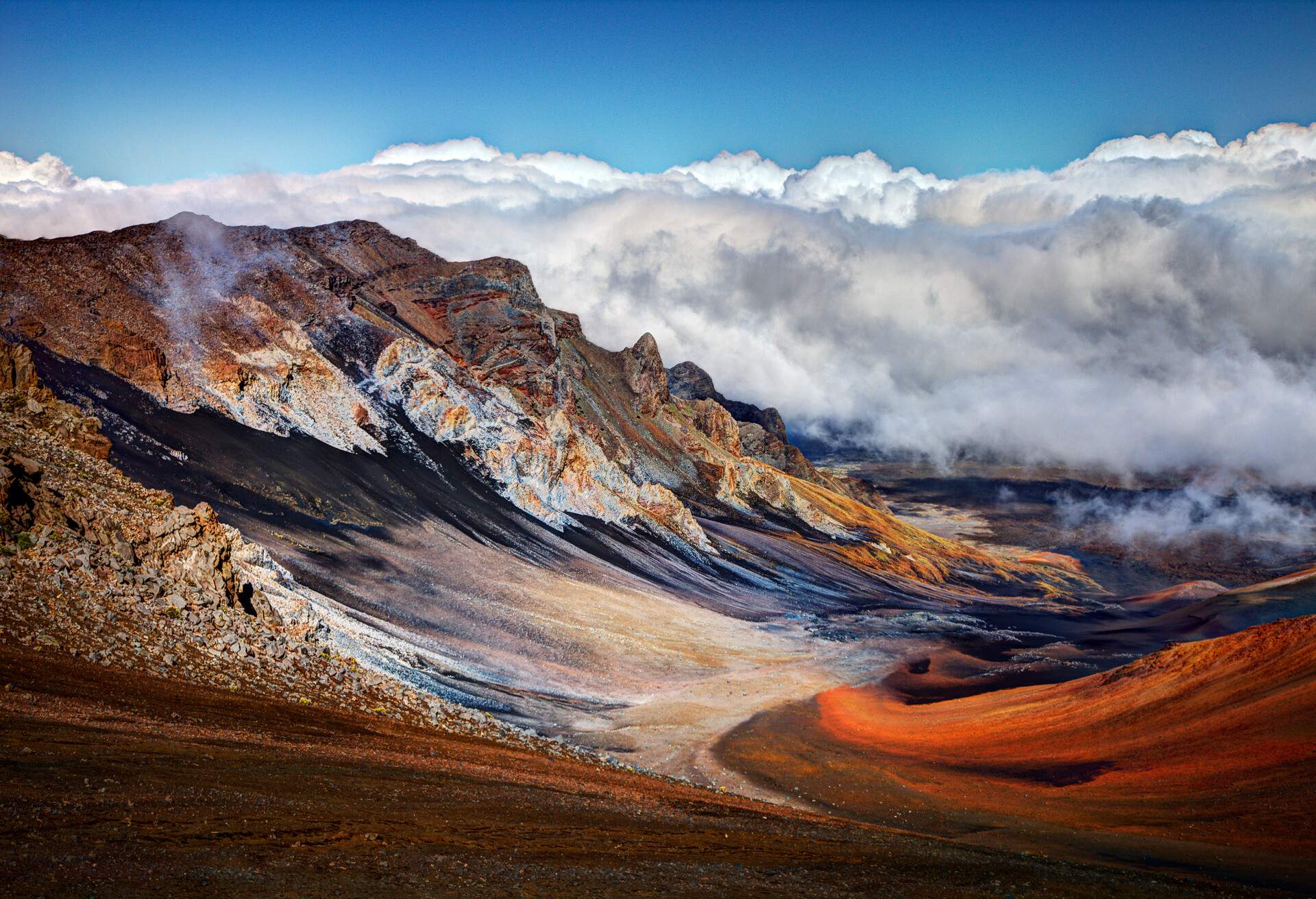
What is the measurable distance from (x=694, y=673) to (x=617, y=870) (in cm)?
4911

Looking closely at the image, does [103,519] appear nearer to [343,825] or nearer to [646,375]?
[343,825]

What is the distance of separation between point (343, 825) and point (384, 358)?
289 feet

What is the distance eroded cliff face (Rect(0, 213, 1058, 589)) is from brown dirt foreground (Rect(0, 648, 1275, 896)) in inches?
2028

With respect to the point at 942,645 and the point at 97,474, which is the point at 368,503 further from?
the point at 942,645

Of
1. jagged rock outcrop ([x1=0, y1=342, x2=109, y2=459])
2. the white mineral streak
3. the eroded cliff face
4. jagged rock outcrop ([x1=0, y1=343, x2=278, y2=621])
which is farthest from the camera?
the white mineral streak

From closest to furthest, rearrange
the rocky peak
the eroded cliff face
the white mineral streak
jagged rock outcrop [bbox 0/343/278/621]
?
jagged rock outcrop [bbox 0/343/278/621], the eroded cliff face, the white mineral streak, the rocky peak

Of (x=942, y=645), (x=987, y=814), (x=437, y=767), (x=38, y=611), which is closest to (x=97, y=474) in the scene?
(x=38, y=611)

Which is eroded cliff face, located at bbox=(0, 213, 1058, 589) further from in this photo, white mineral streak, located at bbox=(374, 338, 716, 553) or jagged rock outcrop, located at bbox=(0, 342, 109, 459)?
jagged rock outcrop, located at bbox=(0, 342, 109, 459)

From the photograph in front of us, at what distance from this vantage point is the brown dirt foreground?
1172 centimetres

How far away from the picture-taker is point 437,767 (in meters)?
22.0

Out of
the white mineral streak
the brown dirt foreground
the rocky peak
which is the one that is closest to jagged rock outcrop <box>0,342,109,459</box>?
the brown dirt foreground

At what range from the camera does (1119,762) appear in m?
35.5

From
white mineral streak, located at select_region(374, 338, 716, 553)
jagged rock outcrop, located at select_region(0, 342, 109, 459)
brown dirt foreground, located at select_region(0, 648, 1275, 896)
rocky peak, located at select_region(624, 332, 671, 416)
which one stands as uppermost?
rocky peak, located at select_region(624, 332, 671, 416)

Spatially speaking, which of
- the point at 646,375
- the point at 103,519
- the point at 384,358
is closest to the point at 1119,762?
the point at 103,519
